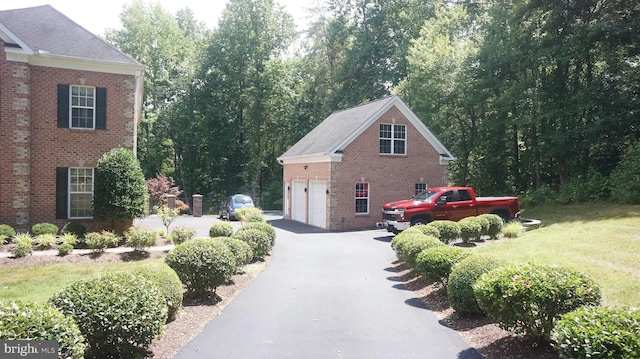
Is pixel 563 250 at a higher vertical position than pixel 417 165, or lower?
lower

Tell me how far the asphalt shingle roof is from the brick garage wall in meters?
11.2

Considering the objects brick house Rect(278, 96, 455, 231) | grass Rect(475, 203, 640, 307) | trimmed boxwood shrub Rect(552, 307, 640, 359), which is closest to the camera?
trimmed boxwood shrub Rect(552, 307, 640, 359)

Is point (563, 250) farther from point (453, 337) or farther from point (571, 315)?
point (571, 315)

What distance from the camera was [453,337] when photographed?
7.03m

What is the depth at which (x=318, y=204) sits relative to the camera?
23.8m

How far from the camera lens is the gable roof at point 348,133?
888 inches

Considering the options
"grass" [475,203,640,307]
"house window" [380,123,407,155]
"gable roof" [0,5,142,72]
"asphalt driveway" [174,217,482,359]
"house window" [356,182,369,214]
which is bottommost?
"asphalt driveway" [174,217,482,359]

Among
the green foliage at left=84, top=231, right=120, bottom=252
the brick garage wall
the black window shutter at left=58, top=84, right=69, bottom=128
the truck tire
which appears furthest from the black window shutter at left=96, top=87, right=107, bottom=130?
the truck tire

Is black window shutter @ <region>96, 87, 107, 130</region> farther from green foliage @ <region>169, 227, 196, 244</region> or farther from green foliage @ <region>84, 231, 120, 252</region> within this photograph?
green foliage @ <region>169, 227, 196, 244</region>

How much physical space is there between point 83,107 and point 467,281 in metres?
15.4

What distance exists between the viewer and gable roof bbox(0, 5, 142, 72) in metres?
15.2

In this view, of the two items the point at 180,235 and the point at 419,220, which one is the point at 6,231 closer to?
the point at 180,235

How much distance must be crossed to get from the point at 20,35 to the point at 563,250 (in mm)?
20257

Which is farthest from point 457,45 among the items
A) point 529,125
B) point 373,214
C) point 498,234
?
point 498,234
